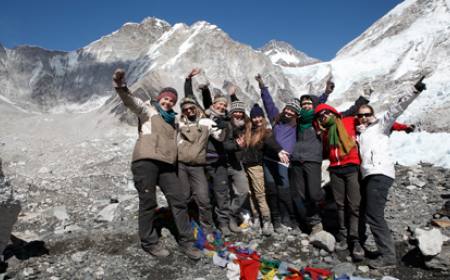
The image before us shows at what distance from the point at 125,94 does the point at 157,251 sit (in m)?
2.27

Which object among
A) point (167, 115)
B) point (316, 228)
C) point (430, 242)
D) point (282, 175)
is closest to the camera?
point (430, 242)

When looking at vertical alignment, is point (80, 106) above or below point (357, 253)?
above

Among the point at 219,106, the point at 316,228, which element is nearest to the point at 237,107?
the point at 219,106

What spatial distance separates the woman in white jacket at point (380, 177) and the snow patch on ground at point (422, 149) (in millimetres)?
5610

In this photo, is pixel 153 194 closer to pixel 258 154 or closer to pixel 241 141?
pixel 241 141

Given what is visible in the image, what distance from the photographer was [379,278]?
4246 millimetres

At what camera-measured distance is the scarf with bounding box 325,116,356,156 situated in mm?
4703

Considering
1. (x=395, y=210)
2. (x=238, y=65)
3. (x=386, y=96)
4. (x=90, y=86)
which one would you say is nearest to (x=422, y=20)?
(x=386, y=96)

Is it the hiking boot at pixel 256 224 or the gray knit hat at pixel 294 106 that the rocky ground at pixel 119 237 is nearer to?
the hiking boot at pixel 256 224

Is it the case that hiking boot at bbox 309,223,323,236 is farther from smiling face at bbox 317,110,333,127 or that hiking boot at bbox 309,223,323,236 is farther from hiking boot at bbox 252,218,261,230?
smiling face at bbox 317,110,333,127

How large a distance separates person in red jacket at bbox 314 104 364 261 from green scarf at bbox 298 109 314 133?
13cm

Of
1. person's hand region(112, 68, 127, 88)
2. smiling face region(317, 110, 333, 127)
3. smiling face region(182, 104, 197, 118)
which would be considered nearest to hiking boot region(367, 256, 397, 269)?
smiling face region(317, 110, 333, 127)

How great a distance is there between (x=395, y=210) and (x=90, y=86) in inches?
1503

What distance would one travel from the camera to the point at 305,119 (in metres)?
5.22
